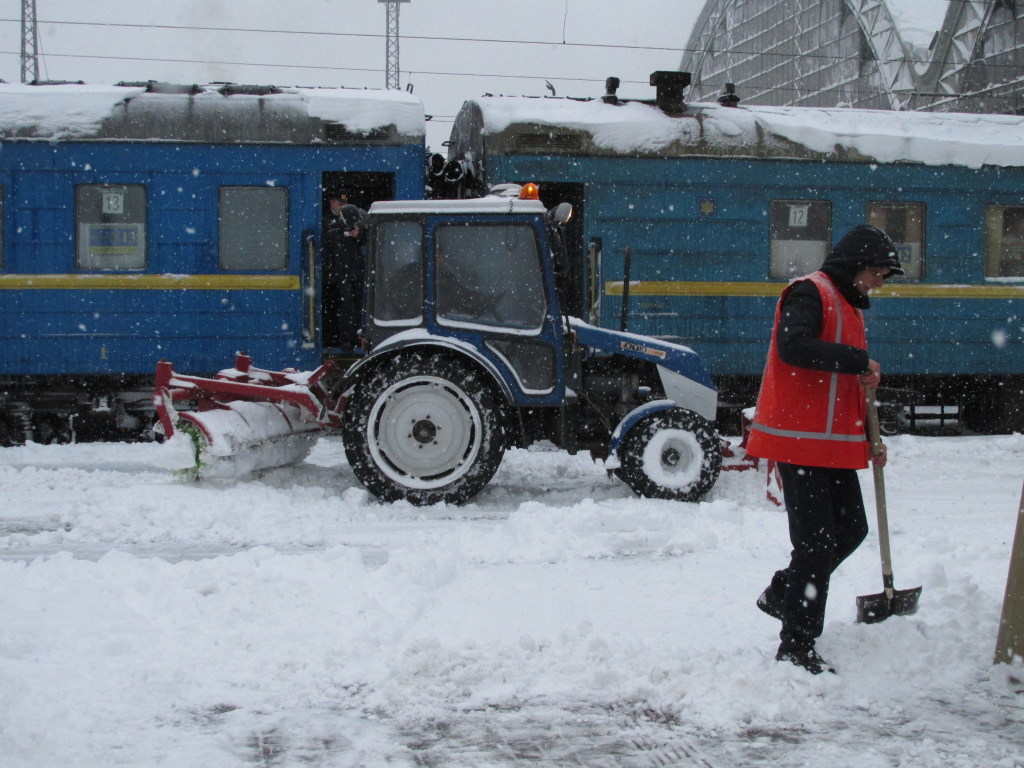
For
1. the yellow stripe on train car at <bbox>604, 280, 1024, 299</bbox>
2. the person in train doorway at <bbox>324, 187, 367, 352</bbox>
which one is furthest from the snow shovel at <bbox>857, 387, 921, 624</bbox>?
the person in train doorway at <bbox>324, 187, 367, 352</bbox>

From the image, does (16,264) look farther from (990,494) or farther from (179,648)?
(990,494)

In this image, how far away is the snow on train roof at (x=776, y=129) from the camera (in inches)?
379

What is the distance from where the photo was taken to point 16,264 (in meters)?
9.09

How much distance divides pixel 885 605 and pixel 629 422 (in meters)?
2.95

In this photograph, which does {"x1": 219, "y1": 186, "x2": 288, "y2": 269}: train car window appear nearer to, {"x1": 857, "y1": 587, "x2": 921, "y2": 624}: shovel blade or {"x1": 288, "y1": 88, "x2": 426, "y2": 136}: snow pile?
{"x1": 288, "y1": 88, "x2": 426, "y2": 136}: snow pile

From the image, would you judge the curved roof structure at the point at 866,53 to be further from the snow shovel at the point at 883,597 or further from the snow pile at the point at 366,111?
the snow shovel at the point at 883,597

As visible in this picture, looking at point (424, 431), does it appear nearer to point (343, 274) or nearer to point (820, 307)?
point (343, 274)

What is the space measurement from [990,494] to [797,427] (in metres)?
4.33

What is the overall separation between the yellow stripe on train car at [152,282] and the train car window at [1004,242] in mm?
7190

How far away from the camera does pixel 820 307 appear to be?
11.9 feet

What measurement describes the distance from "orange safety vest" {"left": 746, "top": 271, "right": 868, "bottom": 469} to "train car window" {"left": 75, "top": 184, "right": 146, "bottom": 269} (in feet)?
23.6

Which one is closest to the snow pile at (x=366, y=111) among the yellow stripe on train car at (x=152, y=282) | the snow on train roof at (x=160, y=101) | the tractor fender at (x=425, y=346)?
the snow on train roof at (x=160, y=101)

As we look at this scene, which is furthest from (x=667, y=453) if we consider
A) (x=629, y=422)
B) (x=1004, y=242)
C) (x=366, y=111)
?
(x=1004, y=242)

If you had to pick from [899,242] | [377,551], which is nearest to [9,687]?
[377,551]
